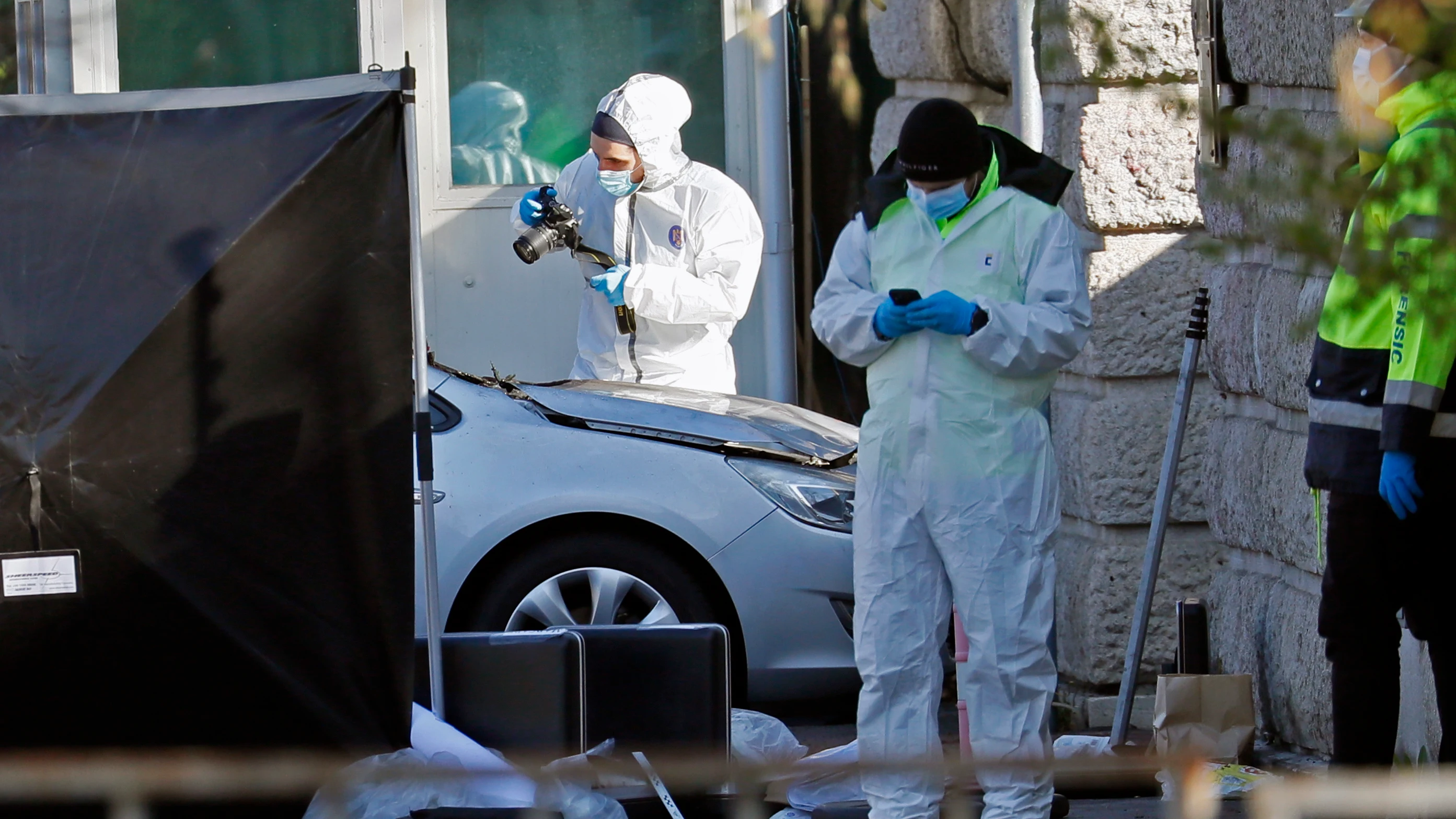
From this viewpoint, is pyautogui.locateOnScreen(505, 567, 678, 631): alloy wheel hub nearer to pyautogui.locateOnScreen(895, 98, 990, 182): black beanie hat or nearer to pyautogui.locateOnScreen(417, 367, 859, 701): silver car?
pyautogui.locateOnScreen(417, 367, 859, 701): silver car

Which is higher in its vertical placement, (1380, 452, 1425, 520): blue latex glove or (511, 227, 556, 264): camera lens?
(511, 227, 556, 264): camera lens

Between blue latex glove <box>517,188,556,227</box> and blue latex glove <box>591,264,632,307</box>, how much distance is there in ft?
1.00

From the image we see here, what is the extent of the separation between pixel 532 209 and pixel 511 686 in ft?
8.78

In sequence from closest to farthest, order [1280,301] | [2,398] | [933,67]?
[2,398], [1280,301], [933,67]

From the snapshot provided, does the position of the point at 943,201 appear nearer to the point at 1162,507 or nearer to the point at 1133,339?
the point at 1162,507

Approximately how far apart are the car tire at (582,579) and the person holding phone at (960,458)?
1.35 meters

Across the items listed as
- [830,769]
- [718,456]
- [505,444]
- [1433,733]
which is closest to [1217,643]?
[1433,733]

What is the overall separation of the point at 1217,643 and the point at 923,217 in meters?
1.89

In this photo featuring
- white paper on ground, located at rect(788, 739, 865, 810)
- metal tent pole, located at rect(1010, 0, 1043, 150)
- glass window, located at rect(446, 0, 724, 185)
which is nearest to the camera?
white paper on ground, located at rect(788, 739, 865, 810)

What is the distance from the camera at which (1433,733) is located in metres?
4.80

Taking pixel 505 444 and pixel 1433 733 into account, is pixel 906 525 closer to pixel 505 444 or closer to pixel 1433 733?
pixel 1433 733

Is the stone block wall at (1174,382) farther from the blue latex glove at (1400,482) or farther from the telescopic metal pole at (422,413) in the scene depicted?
the telescopic metal pole at (422,413)

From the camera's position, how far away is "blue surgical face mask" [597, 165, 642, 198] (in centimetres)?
689

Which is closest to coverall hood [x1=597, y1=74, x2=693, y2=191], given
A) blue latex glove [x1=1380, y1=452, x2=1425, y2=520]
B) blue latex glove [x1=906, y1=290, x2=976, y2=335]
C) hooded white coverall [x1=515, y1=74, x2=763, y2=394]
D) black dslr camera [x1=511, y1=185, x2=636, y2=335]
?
hooded white coverall [x1=515, y1=74, x2=763, y2=394]
